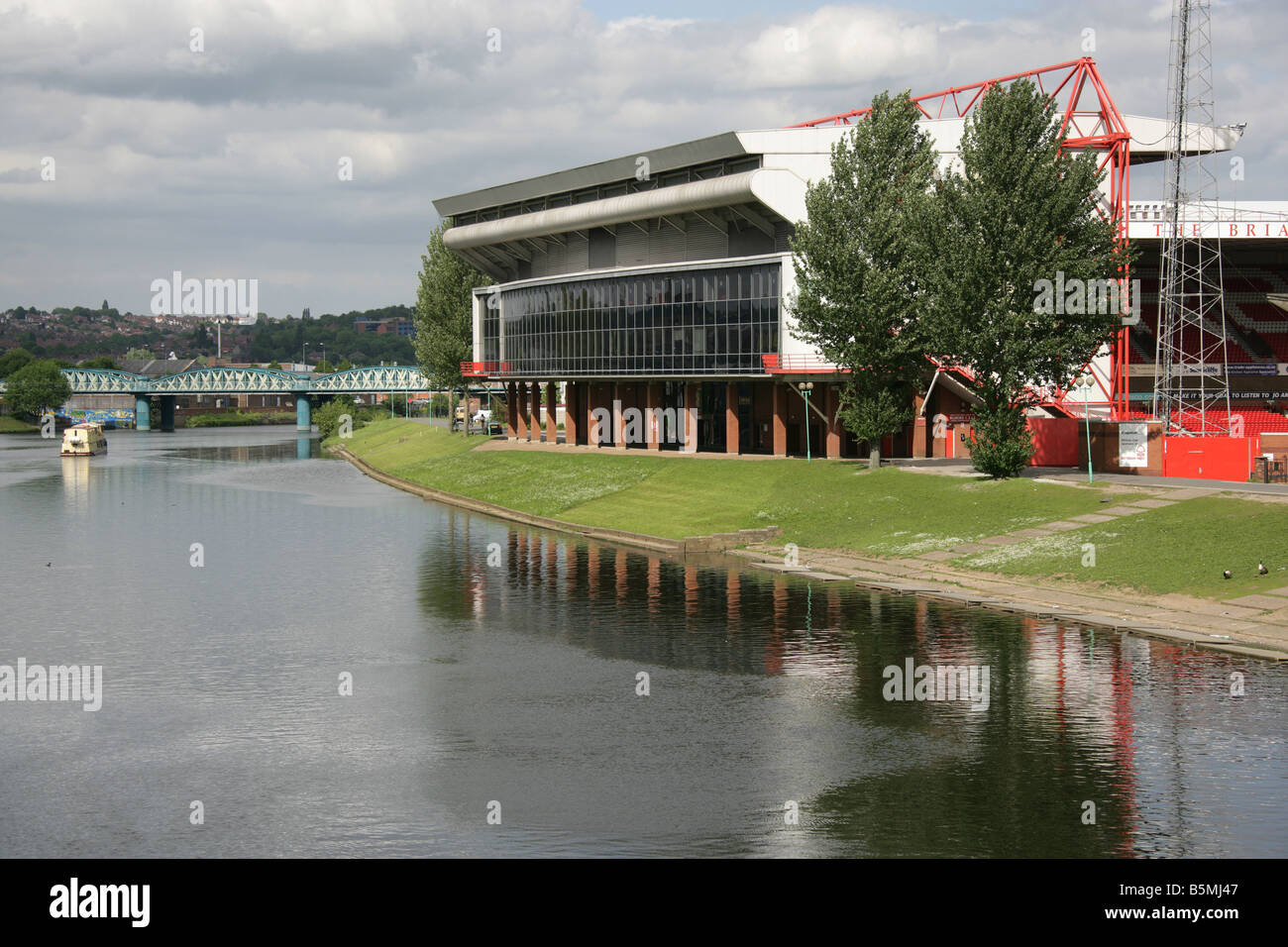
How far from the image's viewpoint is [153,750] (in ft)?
88.1

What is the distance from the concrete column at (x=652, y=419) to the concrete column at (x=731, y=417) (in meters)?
8.54

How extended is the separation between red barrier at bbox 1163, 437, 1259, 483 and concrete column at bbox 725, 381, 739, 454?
35131 mm

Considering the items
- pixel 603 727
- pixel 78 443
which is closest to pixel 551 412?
pixel 78 443

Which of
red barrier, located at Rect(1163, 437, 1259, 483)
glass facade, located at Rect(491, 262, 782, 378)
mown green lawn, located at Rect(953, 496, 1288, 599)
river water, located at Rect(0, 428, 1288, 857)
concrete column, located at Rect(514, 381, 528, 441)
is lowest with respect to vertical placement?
river water, located at Rect(0, 428, 1288, 857)

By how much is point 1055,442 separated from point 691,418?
3300 cm

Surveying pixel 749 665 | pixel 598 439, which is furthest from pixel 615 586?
pixel 598 439

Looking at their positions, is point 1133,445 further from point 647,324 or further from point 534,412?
point 534,412

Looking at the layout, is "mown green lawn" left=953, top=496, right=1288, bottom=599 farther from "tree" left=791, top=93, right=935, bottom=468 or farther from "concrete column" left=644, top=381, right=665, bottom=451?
"concrete column" left=644, top=381, right=665, bottom=451

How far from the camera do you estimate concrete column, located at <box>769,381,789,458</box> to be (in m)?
88.0

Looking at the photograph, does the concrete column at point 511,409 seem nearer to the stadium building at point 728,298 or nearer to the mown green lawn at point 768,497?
the stadium building at point 728,298

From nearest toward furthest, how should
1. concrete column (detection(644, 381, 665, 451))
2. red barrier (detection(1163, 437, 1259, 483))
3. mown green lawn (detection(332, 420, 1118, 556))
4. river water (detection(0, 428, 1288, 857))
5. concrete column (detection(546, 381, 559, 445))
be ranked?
river water (detection(0, 428, 1288, 857)), mown green lawn (detection(332, 420, 1118, 556)), red barrier (detection(1163, 437, 1259, 483)), concrete column (detection(644, 381, 665, 451)), concrete column (detection(546, 381, 559, 445))

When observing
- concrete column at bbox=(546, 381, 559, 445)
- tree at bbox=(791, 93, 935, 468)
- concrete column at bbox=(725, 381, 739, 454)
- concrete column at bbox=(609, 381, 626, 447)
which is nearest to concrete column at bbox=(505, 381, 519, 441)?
concrete column at bbox=(546, 381, 559, 445)

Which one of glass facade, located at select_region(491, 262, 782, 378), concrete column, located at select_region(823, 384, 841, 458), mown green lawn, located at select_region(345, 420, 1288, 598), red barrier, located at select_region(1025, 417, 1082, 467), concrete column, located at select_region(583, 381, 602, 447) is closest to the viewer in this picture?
mown green lawn, located at select_region(345, 420, 1288, 598)

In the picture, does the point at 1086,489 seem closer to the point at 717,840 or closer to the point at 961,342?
the point at 961,342
